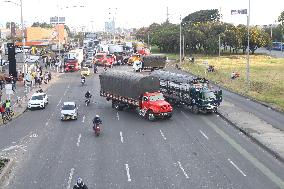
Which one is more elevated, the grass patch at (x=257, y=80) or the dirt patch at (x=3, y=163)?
the grass patch at (x=257, y=80)

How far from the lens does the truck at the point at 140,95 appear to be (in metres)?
36.0

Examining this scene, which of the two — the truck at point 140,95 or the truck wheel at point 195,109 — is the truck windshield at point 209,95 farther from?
the truck at point 140,95

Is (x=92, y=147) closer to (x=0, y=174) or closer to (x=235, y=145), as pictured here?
(x=0, y=174)

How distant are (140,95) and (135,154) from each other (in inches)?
428

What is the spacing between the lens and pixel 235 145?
28.6 m

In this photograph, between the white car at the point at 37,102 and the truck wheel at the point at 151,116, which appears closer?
the truck wheel at the point at 151,116

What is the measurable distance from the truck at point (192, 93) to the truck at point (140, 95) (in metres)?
3.48

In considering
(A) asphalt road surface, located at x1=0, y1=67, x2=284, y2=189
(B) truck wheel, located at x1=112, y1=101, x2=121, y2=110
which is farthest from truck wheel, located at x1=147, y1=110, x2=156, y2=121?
(B) truck wheel, located at x1=112, y1=101, x2=121, y2=110

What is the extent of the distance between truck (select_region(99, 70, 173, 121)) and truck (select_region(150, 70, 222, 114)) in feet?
11.4

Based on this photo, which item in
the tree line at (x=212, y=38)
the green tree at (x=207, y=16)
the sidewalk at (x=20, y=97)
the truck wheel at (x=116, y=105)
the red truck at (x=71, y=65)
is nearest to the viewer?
the truck wheel at (x=116, y=105)

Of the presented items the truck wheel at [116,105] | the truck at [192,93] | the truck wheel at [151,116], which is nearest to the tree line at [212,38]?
the truck at [192,93]

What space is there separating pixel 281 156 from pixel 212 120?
37.2ft

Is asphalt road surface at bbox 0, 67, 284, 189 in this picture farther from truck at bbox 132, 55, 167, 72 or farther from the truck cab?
truck at bbox 132, 55, 167, 72

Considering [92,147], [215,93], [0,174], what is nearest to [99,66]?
[215,93]
